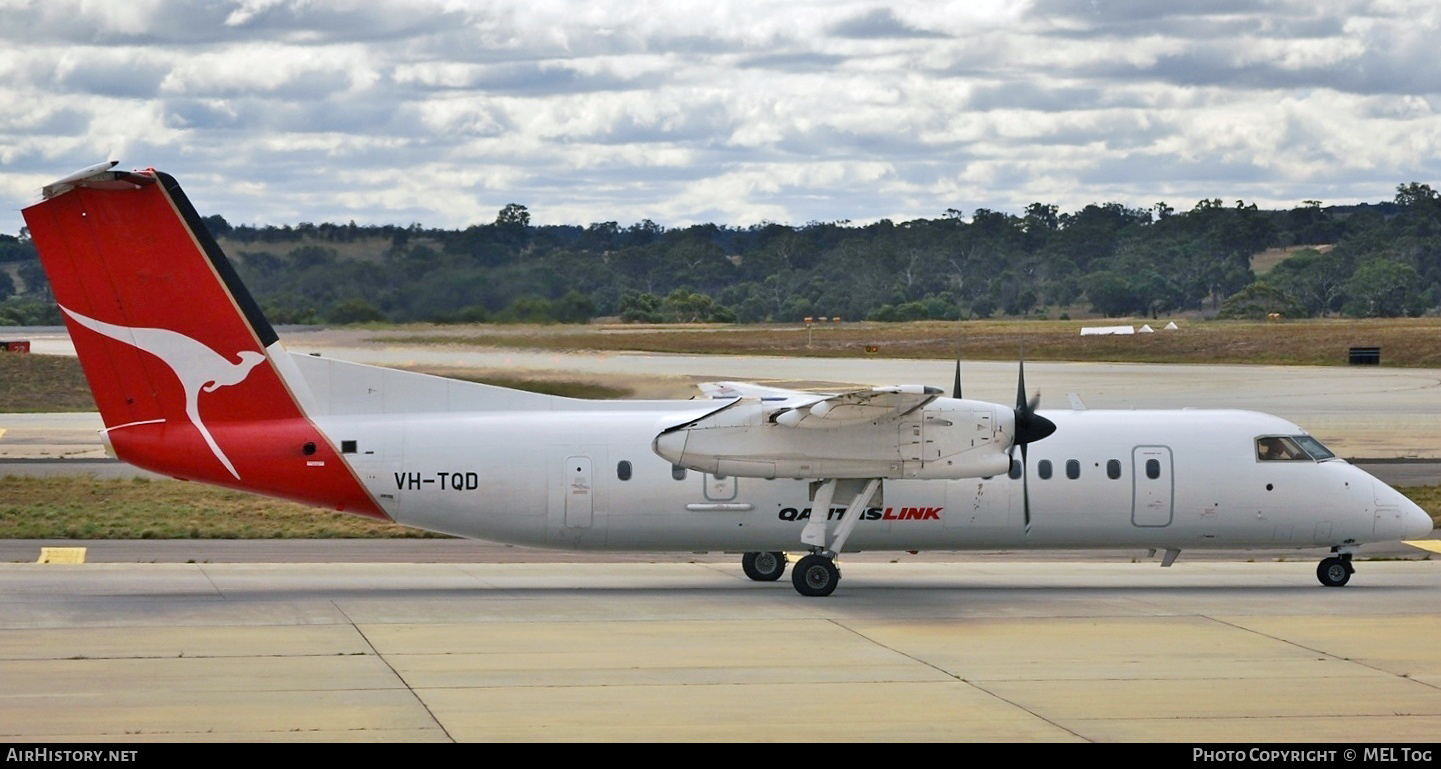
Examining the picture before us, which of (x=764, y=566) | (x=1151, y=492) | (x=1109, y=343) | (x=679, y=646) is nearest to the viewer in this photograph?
(x=679, y=646)

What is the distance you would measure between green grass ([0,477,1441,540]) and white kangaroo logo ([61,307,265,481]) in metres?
9.50

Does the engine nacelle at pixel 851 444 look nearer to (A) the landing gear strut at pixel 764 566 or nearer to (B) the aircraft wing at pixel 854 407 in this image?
(B) the aircraft wing at pixel 854 407

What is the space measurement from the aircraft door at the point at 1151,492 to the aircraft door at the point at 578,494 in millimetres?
7678

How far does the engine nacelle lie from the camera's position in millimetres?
21531

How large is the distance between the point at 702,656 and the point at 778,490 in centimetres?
513

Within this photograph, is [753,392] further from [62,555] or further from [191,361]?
[62,555]

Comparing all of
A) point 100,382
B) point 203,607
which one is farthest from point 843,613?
point 100,382

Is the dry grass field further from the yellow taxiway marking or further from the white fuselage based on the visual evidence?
the white fuselage

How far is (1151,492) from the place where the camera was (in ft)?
74.6

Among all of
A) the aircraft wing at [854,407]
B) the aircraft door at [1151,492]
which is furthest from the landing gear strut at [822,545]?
the aircraft door at [1151,492]

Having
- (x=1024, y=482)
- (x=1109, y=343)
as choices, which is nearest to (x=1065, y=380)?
(x=1109, y=343)

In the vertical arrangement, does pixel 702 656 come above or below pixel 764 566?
above

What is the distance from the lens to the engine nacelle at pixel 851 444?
21531 millimetres
